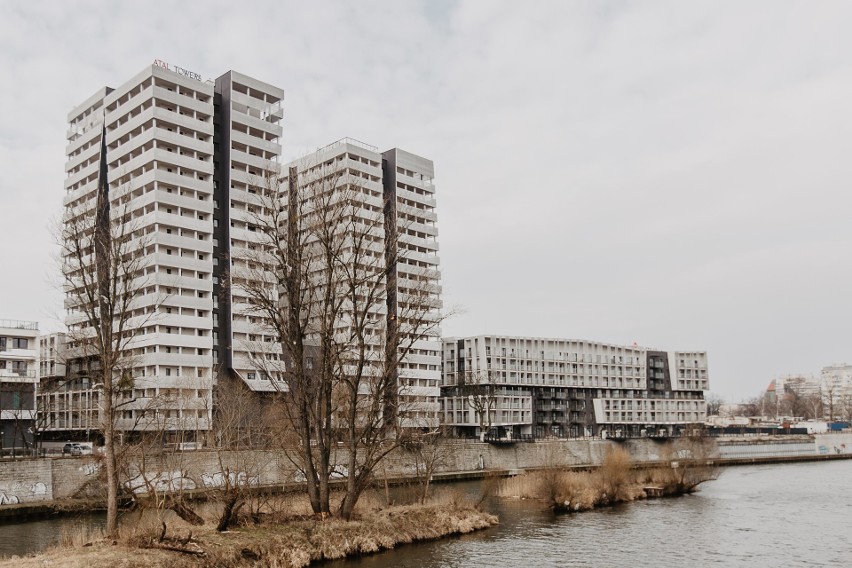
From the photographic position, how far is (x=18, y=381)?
318ft

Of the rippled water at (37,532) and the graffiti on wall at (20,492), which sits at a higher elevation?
the graffiti on wall at (20,492)

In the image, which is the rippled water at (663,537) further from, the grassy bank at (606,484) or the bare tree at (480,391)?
the bare tree at (480,391)

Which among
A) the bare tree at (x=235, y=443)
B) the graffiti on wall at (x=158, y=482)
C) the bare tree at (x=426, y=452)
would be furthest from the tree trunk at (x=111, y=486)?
the bare tree at (x=426, y=452)

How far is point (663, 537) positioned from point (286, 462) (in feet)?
122

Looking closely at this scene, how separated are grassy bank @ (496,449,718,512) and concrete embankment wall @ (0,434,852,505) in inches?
129

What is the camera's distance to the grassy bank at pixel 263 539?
29656mm

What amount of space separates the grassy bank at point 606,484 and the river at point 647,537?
152cm

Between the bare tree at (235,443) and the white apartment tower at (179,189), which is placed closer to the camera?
the bare tree at (235,443)

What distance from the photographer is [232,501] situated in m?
35.0

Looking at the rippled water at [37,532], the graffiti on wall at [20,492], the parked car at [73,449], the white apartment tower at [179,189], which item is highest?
the white apartment tower at [179,189]

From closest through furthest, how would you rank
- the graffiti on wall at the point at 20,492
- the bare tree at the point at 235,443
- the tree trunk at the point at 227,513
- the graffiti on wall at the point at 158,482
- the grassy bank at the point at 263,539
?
the grassy bank at the point at 263,539 < the tree trunk at the point at 227,513 < the graffiti on wall at the point at 158,482 < the bare tree at the point at 235,443 < the graffiti on wall at the point at 20,492

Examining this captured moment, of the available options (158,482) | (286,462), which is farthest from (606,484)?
(158,482)

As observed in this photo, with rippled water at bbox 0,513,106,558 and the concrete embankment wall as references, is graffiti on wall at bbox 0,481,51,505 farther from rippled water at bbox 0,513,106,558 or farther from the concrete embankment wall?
rippled water at bbox 0,513,106,558

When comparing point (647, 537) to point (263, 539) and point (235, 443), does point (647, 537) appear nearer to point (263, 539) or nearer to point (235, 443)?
point (263, 539)
